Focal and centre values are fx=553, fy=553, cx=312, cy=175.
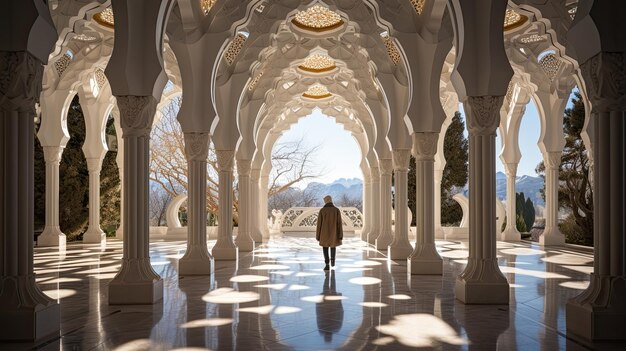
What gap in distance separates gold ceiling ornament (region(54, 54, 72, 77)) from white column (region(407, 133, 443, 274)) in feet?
Answer: 34.3

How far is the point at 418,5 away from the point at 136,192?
566 cm

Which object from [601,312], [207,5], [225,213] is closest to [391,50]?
[207,5]

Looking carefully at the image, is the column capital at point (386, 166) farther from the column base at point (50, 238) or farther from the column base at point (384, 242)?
the column base at point (50, 238)

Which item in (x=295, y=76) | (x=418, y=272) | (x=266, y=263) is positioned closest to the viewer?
(x=418, y=272)

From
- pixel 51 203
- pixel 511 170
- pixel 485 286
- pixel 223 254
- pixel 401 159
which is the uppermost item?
pixel 401 159

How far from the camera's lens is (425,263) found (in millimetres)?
9375

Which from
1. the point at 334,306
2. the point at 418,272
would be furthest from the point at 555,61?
the point at 334,306

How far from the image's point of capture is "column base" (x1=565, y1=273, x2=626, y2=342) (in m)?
4.63

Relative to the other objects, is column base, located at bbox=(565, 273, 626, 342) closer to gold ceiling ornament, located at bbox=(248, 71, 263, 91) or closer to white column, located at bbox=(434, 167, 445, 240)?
gold ceiling ornament, located at bbox=(248, 71, 263, 91)

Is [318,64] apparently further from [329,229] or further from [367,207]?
[329,229]

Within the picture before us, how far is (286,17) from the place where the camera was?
11438 mm

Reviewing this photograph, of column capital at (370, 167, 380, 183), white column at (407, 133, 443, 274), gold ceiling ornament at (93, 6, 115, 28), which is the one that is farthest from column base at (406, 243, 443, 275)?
column capital at (370, 167, 380, 183)

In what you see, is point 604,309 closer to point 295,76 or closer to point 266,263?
point 266,263

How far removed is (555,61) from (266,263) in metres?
9.93
